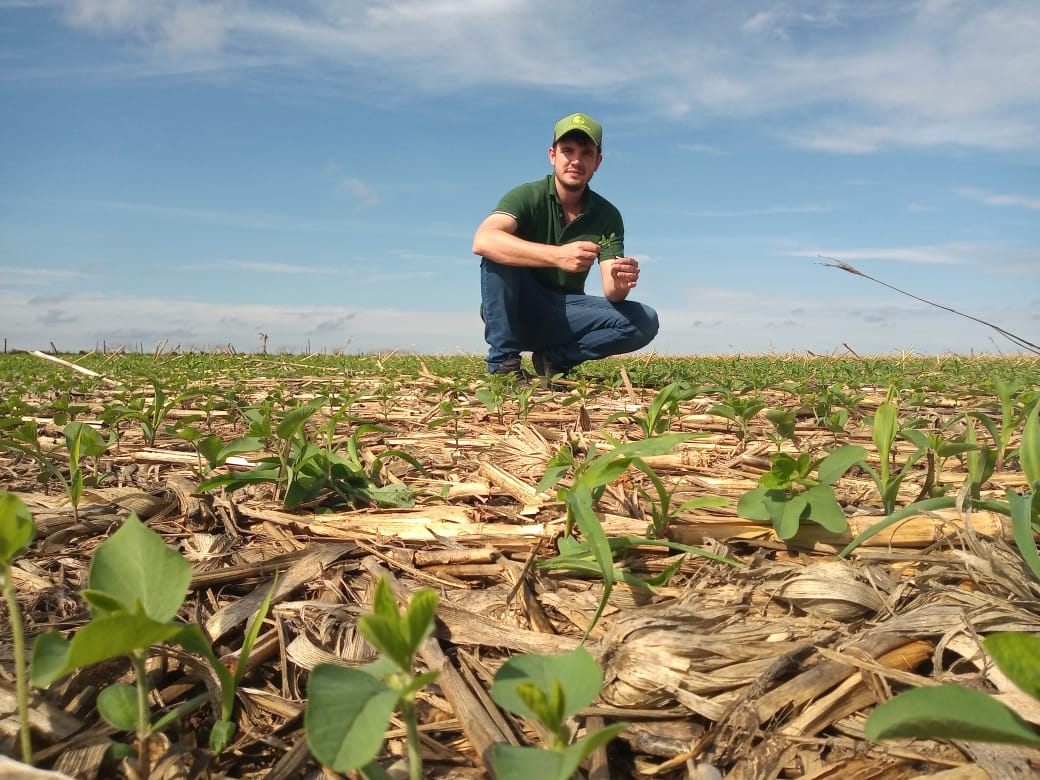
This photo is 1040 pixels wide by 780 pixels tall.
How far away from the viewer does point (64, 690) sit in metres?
1.12

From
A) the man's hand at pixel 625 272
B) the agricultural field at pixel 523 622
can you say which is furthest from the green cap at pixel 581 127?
the agricultural field at pixel 523 622

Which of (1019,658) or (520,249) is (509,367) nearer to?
(520,249)

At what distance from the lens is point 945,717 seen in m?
0.67

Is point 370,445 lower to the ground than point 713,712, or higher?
higher

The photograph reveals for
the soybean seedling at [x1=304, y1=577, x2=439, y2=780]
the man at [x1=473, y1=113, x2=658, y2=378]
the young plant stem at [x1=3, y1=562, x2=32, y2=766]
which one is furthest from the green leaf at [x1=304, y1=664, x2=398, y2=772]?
the man at [x1=473, y1=113, x2=658, y2=378]

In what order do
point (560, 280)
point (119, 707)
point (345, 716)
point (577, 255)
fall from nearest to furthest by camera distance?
point (345, 716) < point (119, 707) < point (577, 255) < point (560, 280)

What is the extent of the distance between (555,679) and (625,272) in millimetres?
4969

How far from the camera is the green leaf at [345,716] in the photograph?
75 cm

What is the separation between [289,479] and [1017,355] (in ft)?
50.7

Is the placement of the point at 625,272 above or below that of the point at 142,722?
above

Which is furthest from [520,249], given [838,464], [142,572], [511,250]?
[142,572]

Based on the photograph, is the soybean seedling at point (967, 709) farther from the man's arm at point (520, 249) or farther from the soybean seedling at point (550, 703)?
the man's arm at point (520, 249)

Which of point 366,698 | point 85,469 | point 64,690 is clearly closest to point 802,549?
point 366,698

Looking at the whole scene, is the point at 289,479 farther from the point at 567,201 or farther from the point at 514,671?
the point at 567,201
